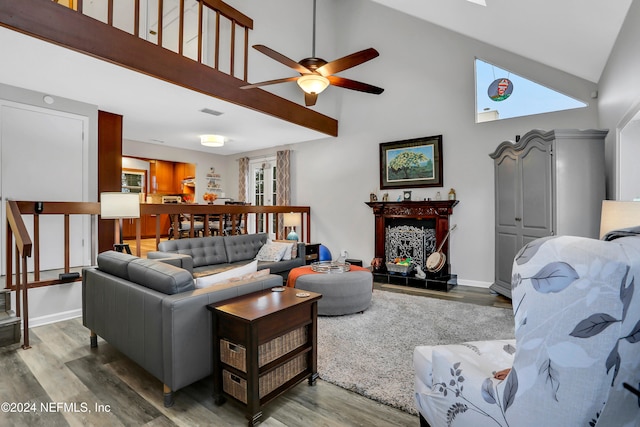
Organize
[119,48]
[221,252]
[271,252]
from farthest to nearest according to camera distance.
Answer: [271,252] → [221,252] → [119,48]

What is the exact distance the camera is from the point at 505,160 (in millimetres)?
4363

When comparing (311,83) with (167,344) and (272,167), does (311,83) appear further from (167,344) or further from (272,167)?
(272,167)

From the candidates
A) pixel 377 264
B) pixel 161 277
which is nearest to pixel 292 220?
pixel 377 264

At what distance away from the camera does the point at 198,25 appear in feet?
13.2

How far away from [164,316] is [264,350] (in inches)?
24.4

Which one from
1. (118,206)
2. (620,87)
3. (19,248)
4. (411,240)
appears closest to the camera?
(620,87)

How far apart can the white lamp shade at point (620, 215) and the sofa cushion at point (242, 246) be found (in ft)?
13.5

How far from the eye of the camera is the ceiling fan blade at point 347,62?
321cm

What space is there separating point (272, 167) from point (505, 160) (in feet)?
16.3

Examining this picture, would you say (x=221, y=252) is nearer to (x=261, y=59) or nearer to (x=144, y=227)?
(x=261, y=59)

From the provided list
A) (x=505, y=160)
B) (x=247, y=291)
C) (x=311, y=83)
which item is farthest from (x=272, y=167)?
(x=247, y=291)

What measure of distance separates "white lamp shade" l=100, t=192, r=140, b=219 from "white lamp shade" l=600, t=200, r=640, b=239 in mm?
3962

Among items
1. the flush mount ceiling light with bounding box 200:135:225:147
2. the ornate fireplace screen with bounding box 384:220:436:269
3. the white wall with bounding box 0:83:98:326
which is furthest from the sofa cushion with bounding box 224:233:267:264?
the flush mount ceiling light with bounding box 200:135:225:147

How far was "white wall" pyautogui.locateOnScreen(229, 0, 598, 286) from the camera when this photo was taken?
4.88 m
